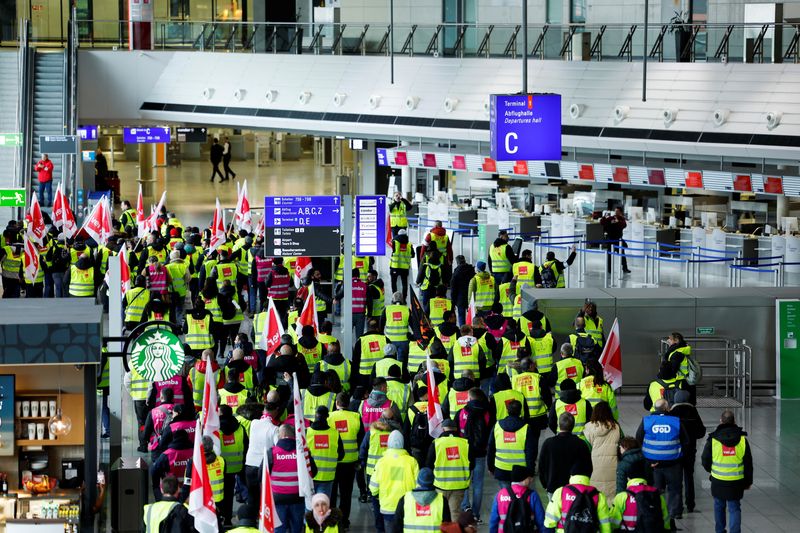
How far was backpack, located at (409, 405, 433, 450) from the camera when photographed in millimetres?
14344

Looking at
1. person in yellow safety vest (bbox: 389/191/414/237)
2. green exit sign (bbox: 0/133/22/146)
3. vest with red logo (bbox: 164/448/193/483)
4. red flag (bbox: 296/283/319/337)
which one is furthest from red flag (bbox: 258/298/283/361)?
green exit sign (bbox: 0/133/22/146)

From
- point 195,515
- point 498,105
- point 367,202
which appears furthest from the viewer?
point 498,105

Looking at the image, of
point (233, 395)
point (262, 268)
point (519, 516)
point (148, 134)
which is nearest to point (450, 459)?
point (519, 516)

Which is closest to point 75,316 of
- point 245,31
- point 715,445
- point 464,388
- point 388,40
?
point 464,388

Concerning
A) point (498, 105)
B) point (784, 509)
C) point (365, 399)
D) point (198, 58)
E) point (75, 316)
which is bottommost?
point (784, 509)

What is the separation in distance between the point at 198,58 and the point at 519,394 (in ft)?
93.2

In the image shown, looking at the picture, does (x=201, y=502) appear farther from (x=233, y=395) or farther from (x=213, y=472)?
(x=233, y=395)

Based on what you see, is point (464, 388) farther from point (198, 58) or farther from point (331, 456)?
point (198, 58)

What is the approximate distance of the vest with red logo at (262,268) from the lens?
77.7 feet

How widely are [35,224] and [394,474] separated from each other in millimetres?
15181

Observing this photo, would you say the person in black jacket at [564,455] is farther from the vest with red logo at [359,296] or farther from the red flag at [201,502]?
the vest with red logo at [359,296]

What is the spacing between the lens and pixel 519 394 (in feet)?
47.3

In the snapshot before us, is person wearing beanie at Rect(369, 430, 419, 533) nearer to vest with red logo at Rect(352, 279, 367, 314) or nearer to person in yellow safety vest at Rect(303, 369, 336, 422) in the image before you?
person in yellow safety vest at Rect(303, 369, 336, 422)

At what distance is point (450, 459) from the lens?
13.1 m
